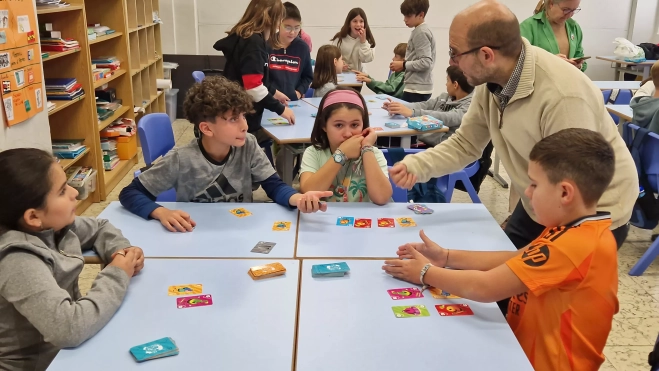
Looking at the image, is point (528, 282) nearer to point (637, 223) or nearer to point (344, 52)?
point (637, 223)

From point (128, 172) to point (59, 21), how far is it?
5.21 feet

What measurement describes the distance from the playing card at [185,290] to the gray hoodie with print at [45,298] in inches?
4.8

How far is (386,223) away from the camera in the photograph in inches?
82.2

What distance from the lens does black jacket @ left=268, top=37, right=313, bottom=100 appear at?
14.5 feet

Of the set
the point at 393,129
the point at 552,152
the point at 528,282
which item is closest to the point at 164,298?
the point at 528,282

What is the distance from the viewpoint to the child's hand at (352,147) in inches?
93.6

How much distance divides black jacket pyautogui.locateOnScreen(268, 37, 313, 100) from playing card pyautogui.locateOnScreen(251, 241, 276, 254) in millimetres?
2742

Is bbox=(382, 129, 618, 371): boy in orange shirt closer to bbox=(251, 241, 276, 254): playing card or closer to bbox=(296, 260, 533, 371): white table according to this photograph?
bbox=(296, 260, 533, 371): white table

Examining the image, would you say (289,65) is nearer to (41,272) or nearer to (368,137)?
(368,137)

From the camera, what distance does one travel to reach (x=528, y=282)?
1.42 metres

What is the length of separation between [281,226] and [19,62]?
214cm

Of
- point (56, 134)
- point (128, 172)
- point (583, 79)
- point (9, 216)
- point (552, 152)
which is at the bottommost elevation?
point (128, 172)

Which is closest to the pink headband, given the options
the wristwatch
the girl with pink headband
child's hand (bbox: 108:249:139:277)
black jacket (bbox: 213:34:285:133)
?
the girl with pink headband

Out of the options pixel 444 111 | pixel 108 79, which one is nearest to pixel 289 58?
pixel 444 111
